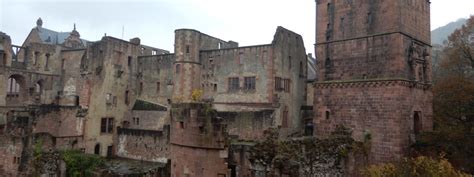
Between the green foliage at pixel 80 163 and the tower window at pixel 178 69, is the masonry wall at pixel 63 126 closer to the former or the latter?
the green foliage at pixel 80 163

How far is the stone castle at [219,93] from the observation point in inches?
870

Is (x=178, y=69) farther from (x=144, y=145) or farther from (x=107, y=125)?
(x=107, y=125)

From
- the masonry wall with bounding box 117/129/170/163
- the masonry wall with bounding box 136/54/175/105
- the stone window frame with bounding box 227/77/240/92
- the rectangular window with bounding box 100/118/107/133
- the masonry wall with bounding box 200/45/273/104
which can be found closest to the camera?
the masonry wall with bounding box 117/129/170/163

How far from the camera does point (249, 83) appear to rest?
1230 inches

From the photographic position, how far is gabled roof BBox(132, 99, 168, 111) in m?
32.7

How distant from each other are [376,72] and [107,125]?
69.4ft

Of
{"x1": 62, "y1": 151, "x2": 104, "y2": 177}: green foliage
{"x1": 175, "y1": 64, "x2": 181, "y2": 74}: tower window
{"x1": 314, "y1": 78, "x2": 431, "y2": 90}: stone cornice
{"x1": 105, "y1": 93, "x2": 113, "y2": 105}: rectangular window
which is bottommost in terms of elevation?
{"x1": 62, "y1": 151, "x2": 104, "y2": 177}: green foliage

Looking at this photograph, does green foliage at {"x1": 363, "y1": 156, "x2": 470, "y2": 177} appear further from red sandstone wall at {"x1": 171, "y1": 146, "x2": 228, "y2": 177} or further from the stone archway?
the stone archway

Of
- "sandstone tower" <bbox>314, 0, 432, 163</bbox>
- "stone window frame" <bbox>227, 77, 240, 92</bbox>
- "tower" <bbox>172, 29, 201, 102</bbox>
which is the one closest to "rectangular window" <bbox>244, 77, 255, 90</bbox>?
"stone window frame" <bbox>227, 77, 240, 92</bbox>

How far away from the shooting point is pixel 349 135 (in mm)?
22609

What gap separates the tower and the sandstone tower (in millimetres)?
11225

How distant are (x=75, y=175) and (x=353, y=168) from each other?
56.7 feet

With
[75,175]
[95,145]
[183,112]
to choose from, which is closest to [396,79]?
[183,112]

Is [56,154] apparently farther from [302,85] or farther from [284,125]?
[302,85]
